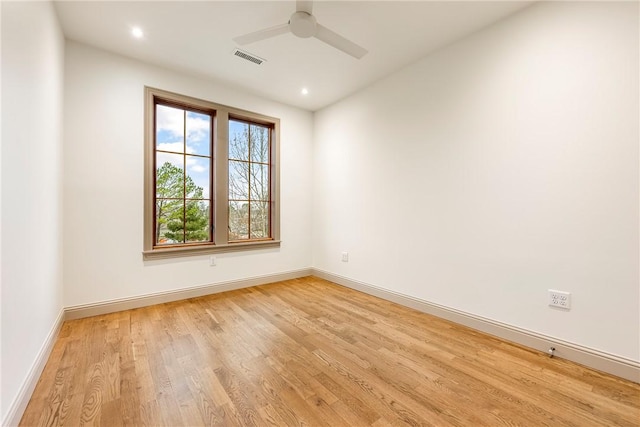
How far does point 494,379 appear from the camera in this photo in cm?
173

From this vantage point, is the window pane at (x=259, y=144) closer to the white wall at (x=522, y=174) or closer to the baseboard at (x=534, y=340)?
the white wall at (x=522, y=174)

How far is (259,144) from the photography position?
4.10m

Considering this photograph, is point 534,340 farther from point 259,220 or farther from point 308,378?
point 259,220

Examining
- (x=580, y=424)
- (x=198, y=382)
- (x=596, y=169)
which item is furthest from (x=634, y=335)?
(x=198, y=382)

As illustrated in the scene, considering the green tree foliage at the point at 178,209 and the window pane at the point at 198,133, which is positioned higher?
the window pane at the point at 198,133

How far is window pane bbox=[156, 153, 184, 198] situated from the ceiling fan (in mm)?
1780

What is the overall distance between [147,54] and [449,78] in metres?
3.12

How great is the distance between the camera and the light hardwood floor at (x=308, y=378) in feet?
4.66

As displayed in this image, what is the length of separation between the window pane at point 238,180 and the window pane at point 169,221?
697 millimetres

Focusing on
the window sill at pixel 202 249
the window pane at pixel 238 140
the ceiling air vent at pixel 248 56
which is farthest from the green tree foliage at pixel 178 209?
the ceiling air vent at pixel 248 56

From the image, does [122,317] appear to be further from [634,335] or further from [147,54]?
[634,335]

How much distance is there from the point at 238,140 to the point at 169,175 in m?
1.06

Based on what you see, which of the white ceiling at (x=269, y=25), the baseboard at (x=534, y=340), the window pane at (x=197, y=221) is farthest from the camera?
the window pane at (x=197, y=221)

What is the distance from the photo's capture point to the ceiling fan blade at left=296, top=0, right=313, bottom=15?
74.8 inches
